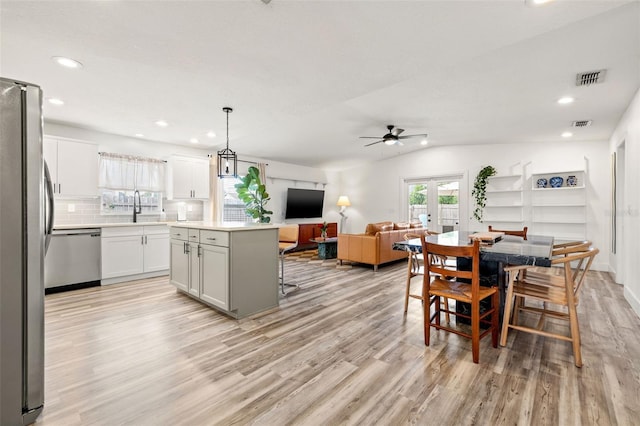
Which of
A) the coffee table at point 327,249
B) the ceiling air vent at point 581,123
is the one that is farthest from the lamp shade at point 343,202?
the ceiling air vent at point 581,123

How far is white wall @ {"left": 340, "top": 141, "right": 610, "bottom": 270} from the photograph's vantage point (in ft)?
17.8

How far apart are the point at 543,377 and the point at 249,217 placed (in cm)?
628

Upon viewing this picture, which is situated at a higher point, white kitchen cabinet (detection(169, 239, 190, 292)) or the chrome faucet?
the chrome faucet

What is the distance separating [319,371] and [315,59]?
2.53 meters

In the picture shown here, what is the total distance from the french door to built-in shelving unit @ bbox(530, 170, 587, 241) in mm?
1427

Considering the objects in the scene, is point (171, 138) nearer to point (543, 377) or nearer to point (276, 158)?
point (276, 158)

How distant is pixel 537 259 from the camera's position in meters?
2.01

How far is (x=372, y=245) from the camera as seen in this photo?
529cm

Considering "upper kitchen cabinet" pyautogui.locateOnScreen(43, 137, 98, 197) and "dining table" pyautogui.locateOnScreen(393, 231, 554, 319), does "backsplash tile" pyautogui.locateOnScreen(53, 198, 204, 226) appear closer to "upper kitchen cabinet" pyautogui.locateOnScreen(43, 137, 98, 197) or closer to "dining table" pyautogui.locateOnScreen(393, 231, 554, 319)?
"upper kitchen cabinet" pyautogui.locateOnScreen(43, 137, 98, 197)

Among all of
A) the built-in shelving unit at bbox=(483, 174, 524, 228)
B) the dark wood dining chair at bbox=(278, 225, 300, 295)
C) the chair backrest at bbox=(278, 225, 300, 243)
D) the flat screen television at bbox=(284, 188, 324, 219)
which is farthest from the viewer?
the flat screen television at bbox=(284, 188, 324, 219)

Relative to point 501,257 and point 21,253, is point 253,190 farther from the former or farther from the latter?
point 501,257

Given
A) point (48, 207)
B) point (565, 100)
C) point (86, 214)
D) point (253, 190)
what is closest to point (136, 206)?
point (86, 214)

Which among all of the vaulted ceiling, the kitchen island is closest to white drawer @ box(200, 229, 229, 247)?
the kitchen island

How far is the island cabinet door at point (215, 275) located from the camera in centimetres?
294
